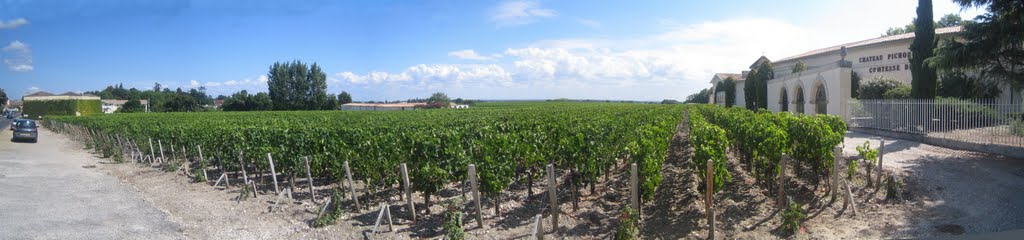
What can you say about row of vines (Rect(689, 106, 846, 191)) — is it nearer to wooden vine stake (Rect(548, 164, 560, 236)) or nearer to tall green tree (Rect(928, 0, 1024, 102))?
wooden vine stake (Rect(548, 164, 560, 236))

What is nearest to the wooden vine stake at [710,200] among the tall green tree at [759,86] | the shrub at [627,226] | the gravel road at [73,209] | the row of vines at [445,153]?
the row of vines at [445,153]

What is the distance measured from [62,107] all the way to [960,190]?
283 ft

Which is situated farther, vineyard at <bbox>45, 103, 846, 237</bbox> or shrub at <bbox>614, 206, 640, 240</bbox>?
vineyard at <bbox>45, 103, 846, 237</bbox>

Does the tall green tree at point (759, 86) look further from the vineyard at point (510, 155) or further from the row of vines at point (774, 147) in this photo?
the row of vines at point (774, 147)

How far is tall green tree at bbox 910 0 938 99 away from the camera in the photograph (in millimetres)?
23203

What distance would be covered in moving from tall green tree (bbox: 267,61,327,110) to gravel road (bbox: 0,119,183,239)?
79.3m

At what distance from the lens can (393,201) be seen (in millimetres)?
10711

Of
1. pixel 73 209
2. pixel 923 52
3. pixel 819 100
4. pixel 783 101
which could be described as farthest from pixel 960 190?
pixel 783 101

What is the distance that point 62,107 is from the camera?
228ft

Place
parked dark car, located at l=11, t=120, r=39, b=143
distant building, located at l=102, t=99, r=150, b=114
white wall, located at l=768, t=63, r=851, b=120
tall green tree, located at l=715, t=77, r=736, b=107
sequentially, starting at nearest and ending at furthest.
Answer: white wall, located at l=768, t=63, r=851, b=120 → parked dark car, located at l=11, t=120, r=39, b=143 → tall green tree, located at l=715, t=77, r=736, b=107 → distant building, located at l=102, t=99, r=150, b=114

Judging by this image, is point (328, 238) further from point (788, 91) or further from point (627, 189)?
point (788, 91)

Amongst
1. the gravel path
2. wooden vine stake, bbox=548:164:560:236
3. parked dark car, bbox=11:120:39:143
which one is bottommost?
the gravel path

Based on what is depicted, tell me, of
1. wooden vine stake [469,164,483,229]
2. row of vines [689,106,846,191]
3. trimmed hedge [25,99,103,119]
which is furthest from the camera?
trimmed hedge [25,99,103,119]

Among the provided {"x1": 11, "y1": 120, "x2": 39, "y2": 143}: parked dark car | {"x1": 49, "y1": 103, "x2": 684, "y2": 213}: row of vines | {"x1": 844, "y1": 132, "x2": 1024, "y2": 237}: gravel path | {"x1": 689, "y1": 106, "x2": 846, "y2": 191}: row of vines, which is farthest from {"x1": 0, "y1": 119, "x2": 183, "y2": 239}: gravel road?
{"x1": 11, "y1": 120, "x2": 39, "y2": 143}: parked dark car
